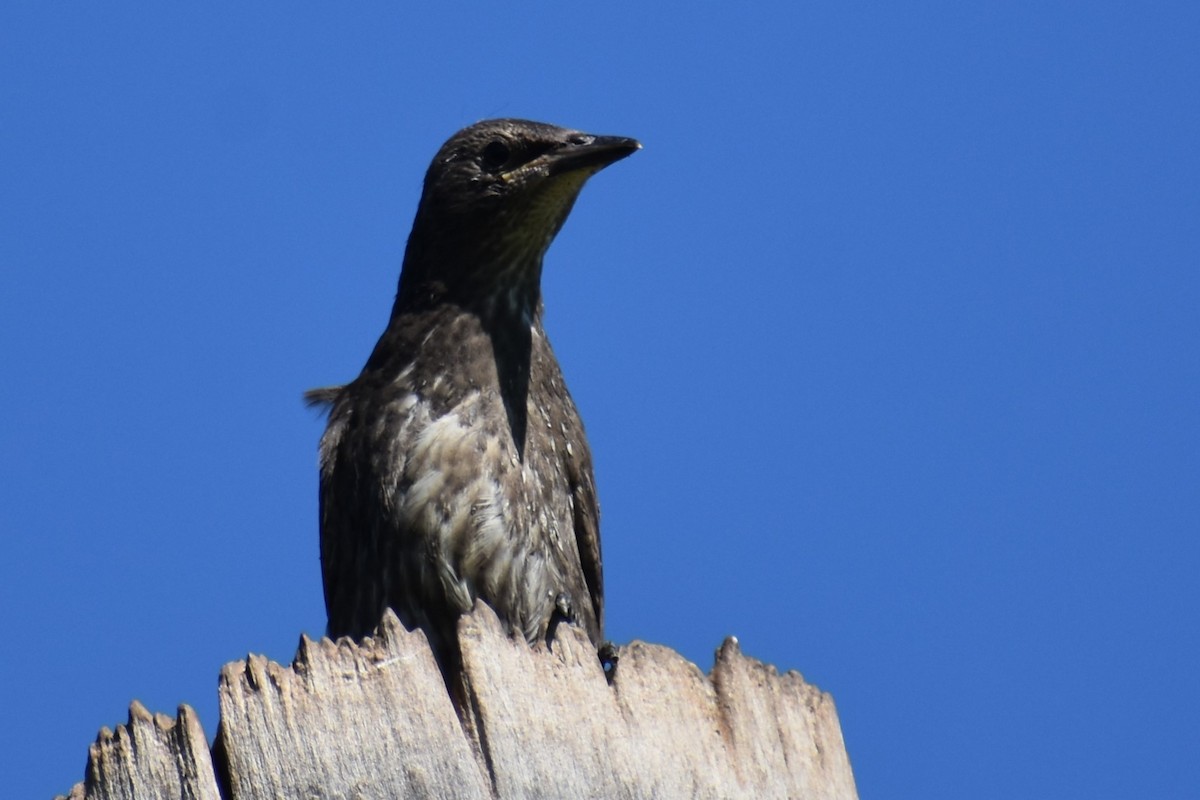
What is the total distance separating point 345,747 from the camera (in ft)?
11.4

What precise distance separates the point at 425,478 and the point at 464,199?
3.64 ft

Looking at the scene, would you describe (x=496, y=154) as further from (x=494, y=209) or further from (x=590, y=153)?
(x=590, y=153)

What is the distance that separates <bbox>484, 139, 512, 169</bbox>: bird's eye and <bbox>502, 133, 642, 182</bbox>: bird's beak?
6 centimetres

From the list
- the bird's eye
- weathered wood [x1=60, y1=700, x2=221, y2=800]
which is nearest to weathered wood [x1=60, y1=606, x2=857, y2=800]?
weathered wood [x1=60, y1=700, x2=221, y2=800]

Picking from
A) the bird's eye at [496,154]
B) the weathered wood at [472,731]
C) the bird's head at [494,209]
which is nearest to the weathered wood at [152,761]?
the weathered wood at [472,731]

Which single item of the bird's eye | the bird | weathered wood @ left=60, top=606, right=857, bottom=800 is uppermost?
the bird's eye

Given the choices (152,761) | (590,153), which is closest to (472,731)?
(152,761)

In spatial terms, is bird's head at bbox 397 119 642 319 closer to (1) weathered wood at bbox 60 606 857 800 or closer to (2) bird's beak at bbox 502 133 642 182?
(2) bird's beak at bbox 502 133 642 182

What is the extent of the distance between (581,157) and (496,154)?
392 millimetres

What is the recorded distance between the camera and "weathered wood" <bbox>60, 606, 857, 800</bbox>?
3.40 metres

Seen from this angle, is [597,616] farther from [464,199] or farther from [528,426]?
[464,199]

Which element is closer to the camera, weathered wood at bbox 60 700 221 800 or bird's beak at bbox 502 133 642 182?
weathered wood at bbox 60 700 221 800

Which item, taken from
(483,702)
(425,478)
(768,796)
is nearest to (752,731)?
(768,796)

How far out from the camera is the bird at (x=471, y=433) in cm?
554
